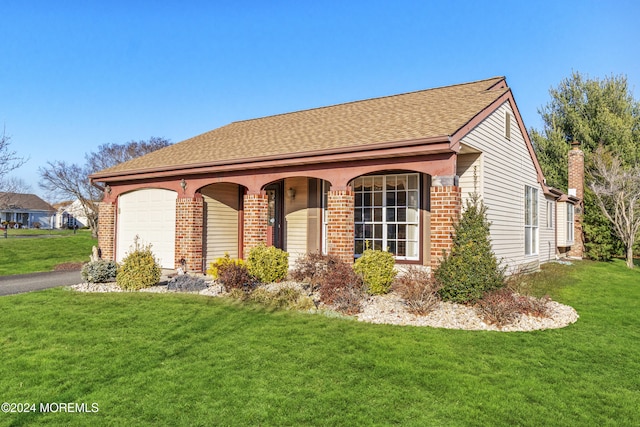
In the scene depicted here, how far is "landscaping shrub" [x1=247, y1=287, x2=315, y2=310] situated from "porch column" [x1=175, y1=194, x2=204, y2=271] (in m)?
4.44

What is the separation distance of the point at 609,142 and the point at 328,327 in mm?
27903

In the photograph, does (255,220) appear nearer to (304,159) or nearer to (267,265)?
(267,265)

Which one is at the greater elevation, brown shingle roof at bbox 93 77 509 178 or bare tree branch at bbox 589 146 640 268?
brown shingle roof at bbox 93 77 509 178

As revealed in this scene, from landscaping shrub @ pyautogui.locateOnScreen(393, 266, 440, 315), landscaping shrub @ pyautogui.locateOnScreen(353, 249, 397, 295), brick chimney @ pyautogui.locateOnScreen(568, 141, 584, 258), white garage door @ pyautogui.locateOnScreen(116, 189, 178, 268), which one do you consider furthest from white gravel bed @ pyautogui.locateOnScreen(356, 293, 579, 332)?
brick chimney @ pyautogui.locateOnScreen(568, 141, 584, 258)

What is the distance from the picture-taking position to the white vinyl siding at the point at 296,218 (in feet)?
39.9

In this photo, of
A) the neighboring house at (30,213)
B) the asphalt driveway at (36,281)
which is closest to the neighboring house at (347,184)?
the asphalt driveway at (36,281)

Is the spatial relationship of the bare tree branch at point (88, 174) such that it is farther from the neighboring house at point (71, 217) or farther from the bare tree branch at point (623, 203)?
the bare tree branch at point (623, 203)

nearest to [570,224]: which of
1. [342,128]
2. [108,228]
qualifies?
[342,128]

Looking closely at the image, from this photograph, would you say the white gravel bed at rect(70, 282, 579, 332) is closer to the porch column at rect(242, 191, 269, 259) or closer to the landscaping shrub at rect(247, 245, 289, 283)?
the landscaping shrub at rect(247, 245, 289, 283)

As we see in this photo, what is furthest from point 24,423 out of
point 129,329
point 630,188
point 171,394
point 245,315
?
point 630,188

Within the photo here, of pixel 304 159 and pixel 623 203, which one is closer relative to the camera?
pixel 304 159

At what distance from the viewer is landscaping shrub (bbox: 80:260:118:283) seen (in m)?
10.5

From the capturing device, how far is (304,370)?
4.67 meters

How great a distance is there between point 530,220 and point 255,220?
9106mm
